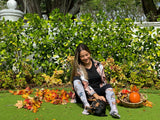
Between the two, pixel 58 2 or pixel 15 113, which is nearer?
pixel 15 113

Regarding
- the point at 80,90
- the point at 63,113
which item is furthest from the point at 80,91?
the point at 63,113

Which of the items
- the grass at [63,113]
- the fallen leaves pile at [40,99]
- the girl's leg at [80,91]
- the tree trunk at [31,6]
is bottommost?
the grass at [63,113]

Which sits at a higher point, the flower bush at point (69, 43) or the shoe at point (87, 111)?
the flower bush at point (69, 43)

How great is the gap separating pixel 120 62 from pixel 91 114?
2.85m

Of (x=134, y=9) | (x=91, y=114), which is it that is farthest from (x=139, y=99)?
(x=134, y=9)

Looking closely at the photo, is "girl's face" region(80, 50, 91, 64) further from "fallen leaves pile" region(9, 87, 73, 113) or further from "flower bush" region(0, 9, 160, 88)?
"flower bush" region(0, 9, 160, 88)

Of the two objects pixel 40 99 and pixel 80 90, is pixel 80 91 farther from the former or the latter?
pixel 40 99

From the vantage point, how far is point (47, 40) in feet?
17.9

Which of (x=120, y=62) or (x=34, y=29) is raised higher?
(x=34, y=29)

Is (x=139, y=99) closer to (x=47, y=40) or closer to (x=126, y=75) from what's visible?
(x=126, y=75)

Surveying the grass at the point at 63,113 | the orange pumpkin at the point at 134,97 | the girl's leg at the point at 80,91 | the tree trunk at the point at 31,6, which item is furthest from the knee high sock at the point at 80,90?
the tree trunk at the point at 31,6

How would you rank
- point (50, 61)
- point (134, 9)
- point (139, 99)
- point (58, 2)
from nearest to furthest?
point (139, 99), point (50, 61), point (58, 2), point (134, 9)

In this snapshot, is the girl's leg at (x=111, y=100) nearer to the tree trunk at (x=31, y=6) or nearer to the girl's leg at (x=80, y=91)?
the girl's leg at (x=80, y=91)

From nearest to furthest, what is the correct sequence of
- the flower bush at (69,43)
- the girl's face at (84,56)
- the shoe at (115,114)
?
the shoe at (115,114), the girl's face at (84,56), the flower bush at (69,43)
